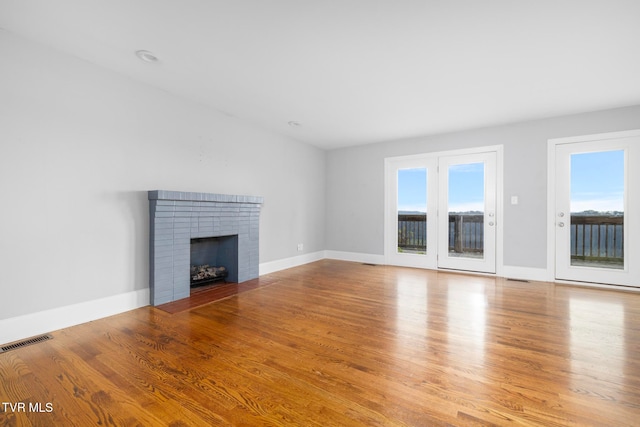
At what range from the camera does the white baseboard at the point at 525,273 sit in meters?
4.33

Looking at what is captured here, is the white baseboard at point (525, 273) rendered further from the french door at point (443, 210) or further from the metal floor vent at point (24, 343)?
the metal floor vent at point (24, 343)

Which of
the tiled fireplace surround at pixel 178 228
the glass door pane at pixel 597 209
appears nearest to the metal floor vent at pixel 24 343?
the tiled fireplace surround at pixel 178 228

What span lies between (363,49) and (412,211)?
357 cm

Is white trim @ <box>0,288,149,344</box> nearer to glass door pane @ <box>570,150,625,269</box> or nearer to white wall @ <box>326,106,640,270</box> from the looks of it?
white wall @ <box>326,106,640,270</box>

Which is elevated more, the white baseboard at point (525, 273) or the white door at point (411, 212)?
the white door at point (411, 212)

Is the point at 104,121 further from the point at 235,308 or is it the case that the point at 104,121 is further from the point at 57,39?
the point at 235,308

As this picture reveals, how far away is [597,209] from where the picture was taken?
4.01 metres

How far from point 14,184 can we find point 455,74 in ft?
13.6

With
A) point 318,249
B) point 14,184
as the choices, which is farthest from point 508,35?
point 318,249

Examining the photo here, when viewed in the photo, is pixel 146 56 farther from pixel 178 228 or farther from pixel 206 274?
pixel 206 274

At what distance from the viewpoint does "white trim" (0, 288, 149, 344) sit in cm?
227

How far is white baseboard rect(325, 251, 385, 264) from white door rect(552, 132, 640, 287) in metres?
2.83

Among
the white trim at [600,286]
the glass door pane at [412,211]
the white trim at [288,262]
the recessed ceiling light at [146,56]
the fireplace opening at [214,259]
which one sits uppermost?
the recessed ceiling light at [146,56]

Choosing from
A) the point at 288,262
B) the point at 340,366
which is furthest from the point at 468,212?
the point at 340,366
